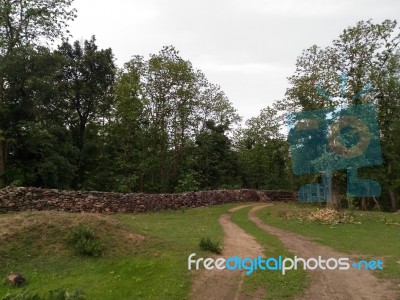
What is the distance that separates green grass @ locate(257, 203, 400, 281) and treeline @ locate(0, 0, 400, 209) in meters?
3.70

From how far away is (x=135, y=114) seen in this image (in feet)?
102

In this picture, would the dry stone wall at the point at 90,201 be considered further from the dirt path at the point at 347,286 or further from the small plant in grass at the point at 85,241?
the dirt path at the point at 347,286

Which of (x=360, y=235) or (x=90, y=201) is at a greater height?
(x=90, y=201)

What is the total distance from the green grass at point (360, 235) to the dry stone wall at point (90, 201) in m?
6.20

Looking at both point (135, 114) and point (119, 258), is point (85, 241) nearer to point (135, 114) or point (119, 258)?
point (119, 258)

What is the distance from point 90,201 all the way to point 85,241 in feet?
30.6

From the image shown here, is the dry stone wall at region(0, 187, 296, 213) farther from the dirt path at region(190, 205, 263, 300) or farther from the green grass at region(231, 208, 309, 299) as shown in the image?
the green grass at region(231, 208, 309, 299)

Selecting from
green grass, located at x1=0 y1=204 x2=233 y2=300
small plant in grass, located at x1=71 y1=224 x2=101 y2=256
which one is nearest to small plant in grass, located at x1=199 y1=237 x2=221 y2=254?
green grass, located at x1=0 y1=204 x2=233 y2=300

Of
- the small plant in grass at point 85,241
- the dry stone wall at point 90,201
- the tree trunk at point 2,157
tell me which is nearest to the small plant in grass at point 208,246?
the small plant in grass at point 85,241

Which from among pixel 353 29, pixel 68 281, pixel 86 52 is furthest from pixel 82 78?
pixel 68 281

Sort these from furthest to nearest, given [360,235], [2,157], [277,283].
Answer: [2,157] < [360,235] < [277,283]

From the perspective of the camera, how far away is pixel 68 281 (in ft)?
26.8

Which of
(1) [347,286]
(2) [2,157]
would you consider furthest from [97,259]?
(2) [2,157]

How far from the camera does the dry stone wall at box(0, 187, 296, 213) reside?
16438 mm
